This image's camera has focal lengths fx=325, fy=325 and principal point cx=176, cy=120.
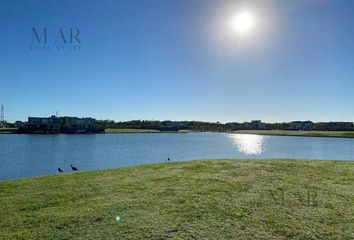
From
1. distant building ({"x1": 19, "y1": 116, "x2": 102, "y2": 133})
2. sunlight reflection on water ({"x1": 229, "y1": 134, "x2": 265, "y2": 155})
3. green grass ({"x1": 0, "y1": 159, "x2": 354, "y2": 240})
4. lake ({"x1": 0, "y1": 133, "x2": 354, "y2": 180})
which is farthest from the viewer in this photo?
distant building ({"x1": 19, "y1": 116, "x2": 102, "y2": 133})

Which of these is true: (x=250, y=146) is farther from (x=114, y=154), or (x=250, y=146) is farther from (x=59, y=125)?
(x=59, y=125)

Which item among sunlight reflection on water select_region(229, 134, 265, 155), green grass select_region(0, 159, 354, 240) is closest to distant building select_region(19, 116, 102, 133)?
sunlight reflection on water select_region(229, 134, 265, 155)

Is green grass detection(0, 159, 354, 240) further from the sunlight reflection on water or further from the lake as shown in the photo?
the sunlight reflection on water

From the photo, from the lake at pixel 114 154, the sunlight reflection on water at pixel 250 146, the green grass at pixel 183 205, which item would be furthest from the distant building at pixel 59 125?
the green grass at pixel 183 205

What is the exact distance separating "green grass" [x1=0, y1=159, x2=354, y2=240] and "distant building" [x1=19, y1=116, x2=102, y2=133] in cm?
14588

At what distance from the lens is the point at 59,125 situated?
6083 inches

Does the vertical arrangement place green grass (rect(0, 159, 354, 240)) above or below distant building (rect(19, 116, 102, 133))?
below

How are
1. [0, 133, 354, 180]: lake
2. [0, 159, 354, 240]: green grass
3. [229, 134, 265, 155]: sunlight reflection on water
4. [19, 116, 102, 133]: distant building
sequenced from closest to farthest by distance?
Result: [0, 159, 354, 240]: green grass, [0, 133, 354, 180]: lake, [229, 134, 265, 155]: sunlight reflection on water, [19, 116, 102, 133]: distant building

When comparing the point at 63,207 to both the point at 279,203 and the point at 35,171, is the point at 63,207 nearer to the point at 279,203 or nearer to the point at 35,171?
the point at 279,203

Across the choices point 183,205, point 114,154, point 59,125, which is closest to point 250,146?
point 114,154

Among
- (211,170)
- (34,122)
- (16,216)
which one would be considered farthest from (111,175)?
(34,122)

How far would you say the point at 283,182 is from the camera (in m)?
12.3

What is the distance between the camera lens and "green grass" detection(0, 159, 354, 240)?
7.39 meters

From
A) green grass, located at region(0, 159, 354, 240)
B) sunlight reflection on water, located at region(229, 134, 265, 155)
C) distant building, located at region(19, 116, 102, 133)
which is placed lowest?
sunlight reflection on water, located at region(229, 134, 265, 155)
